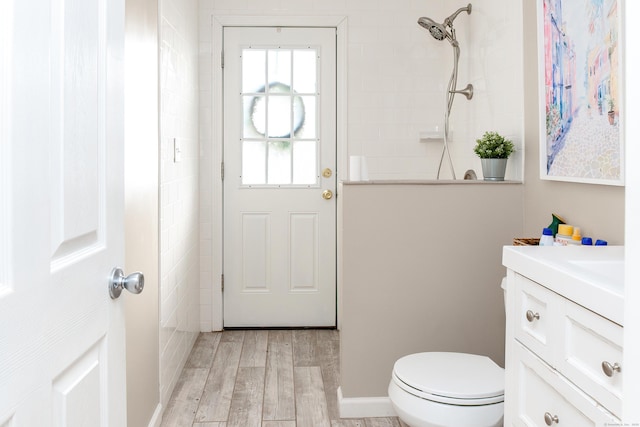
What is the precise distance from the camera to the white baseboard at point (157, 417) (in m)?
2.37

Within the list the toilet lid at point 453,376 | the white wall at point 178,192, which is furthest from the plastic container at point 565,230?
the white wall at point 178,192

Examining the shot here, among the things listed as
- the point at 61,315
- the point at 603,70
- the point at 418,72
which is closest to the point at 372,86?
the point at 418,72

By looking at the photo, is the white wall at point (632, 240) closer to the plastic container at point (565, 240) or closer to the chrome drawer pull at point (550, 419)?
the chrome drawer pull at point (550, 419)

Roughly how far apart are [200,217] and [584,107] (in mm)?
2546

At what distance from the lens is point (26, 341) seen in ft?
2.50

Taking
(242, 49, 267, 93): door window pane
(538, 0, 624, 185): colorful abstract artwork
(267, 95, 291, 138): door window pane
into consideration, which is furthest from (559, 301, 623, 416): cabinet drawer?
(242, 49, 267, 93): door window pane

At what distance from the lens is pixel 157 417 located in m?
2.44

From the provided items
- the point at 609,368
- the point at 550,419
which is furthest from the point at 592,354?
the point at 550,419

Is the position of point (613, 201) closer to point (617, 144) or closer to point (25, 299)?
point (617, 144)

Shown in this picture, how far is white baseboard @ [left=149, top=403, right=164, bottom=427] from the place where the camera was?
2.37 m

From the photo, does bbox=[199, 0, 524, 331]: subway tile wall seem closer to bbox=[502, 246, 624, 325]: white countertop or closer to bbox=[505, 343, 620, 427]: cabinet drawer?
bbox=[502, 246, 624, 325]: white countertop

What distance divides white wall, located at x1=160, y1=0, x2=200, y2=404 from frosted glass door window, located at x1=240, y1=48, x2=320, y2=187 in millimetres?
374

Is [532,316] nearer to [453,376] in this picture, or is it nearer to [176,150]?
[453,376]

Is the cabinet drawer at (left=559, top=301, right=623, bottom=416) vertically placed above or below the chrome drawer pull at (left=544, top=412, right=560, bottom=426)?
above
